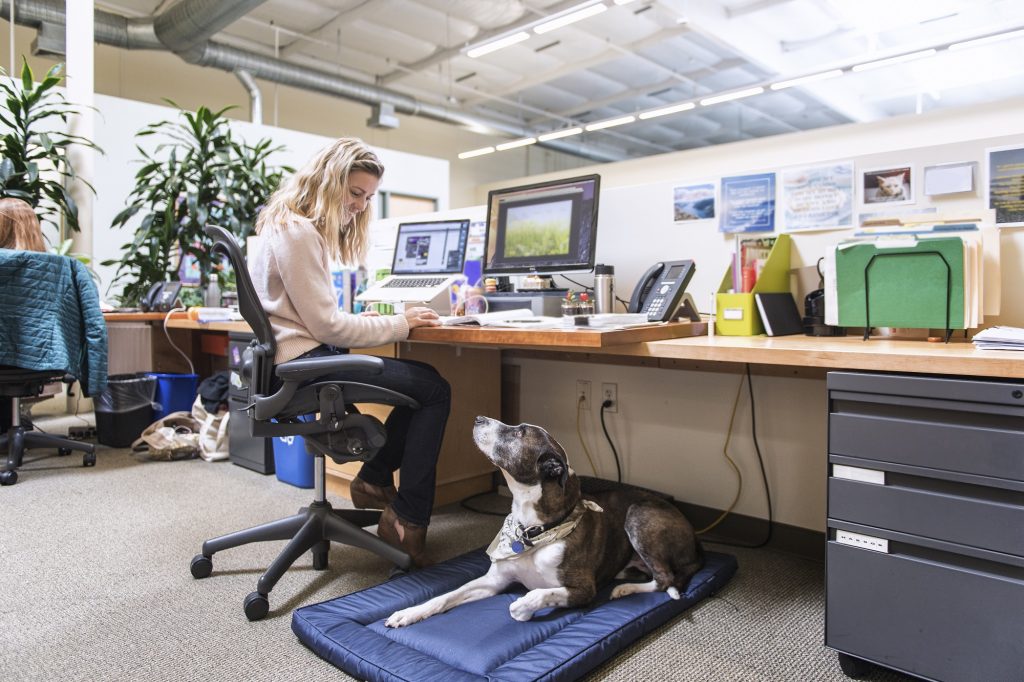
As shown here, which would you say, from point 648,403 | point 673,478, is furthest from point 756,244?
point 673,478

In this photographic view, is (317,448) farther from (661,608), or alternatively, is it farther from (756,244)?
(756,244)

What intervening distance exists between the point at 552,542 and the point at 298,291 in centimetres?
88

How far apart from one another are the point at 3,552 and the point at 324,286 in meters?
1.36

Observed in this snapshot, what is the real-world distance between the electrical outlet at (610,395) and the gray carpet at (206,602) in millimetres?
582

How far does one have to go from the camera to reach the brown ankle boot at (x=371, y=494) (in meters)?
2.04

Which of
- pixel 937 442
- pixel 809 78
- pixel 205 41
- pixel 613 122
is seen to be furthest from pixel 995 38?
pixel 205 41

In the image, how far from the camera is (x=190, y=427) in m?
3.42

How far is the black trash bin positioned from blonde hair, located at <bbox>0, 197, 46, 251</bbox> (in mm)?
815

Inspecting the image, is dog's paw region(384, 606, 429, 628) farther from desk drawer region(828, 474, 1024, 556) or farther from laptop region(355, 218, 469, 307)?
laptop region(355, 218, 469, 307)

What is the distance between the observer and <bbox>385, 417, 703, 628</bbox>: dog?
1.55 metres

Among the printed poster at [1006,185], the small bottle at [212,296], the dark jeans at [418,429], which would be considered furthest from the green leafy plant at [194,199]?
the printed poster at [1006,185]

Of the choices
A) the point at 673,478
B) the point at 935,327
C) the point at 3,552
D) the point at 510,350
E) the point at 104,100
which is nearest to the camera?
the point at 935,327

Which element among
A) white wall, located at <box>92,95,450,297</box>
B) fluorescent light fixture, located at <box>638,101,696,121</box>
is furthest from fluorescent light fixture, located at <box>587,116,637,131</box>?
white wall, located at <box>92,95,450,297</box>

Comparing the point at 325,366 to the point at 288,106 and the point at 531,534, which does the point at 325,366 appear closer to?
the point at 531,534
